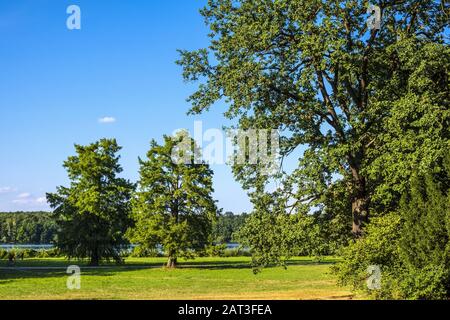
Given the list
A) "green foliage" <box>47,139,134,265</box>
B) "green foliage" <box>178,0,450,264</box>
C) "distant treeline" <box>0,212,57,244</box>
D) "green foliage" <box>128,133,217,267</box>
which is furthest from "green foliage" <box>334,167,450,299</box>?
"distant treeline" <box>0,212,57,244</box>

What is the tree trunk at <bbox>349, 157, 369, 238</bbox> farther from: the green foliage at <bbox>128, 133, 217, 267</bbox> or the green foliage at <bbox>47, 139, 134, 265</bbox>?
the green foliage at <bbox>47, 139, 134, 265</bbox>

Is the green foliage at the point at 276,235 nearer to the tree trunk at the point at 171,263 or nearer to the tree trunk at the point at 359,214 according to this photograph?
the tree trunk at the point at 359,214

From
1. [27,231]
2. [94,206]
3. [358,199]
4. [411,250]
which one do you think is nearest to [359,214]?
[358,199]

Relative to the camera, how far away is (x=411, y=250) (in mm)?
19844

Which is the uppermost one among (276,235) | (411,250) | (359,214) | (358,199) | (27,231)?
(358,199)

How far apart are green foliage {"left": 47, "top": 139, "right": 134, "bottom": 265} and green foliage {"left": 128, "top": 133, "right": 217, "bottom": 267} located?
4.86 meters

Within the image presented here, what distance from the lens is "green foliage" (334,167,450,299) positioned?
18.9m

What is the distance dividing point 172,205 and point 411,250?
3211 centimetres

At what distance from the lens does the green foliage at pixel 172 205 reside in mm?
47656

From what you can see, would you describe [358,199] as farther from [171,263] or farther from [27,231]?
[27,231]

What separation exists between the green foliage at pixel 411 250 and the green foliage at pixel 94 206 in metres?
35.6

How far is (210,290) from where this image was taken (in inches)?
1094
